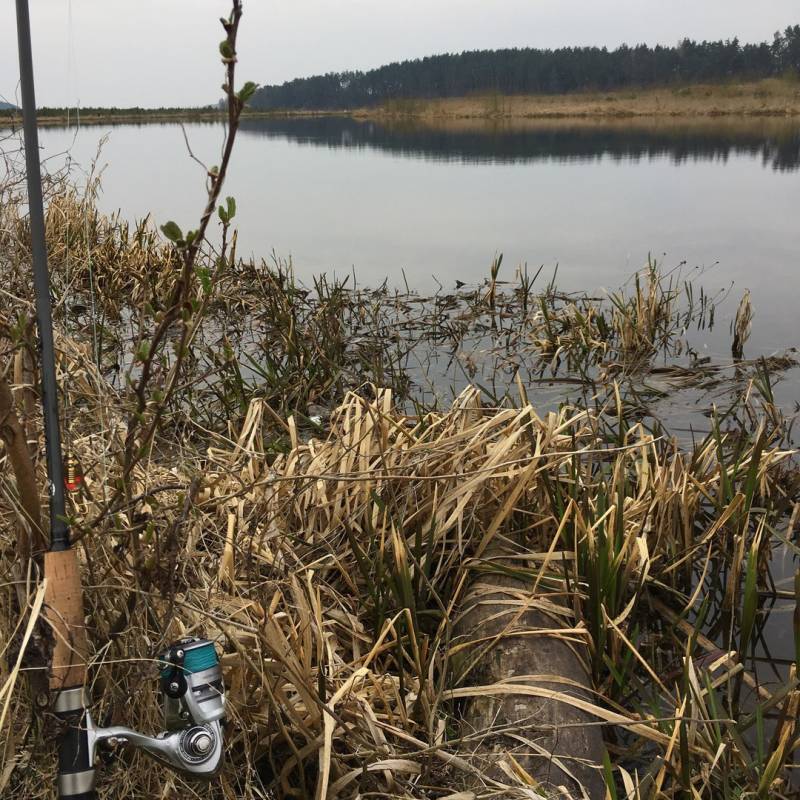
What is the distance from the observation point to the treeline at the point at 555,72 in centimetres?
8244

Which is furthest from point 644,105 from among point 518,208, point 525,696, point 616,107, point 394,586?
point 525,696

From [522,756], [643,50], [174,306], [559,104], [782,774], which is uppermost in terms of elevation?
[643,50]

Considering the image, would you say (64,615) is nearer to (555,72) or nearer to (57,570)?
(57,570)

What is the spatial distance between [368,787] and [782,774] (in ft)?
3.93

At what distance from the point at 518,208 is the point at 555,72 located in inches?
3268

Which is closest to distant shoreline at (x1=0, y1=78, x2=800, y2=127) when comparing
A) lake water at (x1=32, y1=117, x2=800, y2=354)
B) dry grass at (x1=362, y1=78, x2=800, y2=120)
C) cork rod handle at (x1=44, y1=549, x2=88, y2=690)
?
dry grass at (x1=362, y1=78, x2=800, y2=120)

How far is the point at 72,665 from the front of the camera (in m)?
1.73

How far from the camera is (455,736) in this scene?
2.50 metres

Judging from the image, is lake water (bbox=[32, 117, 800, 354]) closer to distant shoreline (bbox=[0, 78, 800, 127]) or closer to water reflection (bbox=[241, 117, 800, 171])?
water reflection (bbox=[241, 117, 800, 171])

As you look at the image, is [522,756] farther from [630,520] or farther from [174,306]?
[174,306]

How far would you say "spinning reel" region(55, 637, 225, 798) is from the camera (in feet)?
5.51

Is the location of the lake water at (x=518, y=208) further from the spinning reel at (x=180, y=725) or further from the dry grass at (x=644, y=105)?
the dry grass at (x=644, y=105)

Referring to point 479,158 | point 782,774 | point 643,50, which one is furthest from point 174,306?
point 643,50

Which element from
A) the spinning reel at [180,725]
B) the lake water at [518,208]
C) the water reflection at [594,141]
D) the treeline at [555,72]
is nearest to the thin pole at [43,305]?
the spinning reel at [180,725]
